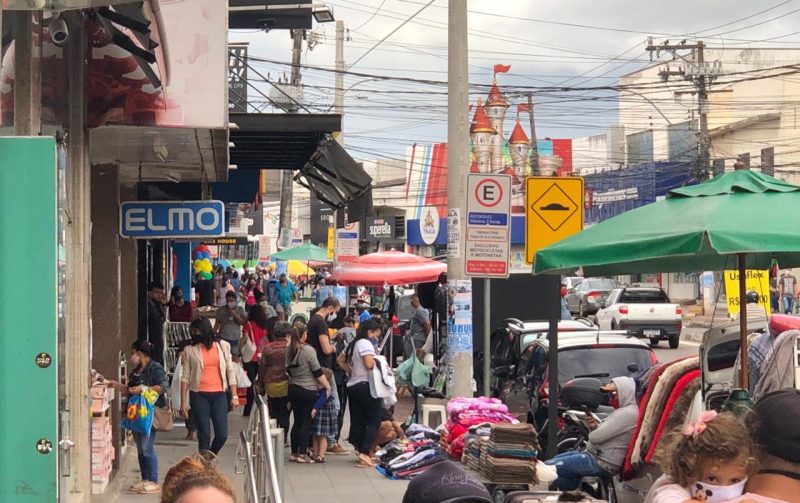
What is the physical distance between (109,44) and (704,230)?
14.7ft

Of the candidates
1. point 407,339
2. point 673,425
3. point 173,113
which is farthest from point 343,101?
point 673,425

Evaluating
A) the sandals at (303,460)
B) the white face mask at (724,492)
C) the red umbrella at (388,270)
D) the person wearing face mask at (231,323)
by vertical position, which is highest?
the red umbrella at (388,270)

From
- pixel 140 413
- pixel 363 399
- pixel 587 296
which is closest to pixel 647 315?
pixel 587 296

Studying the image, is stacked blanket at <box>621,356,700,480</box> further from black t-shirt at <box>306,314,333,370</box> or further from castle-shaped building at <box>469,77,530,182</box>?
castle-shaped building at <box>469,77,530,182</box>

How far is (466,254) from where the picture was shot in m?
11.9

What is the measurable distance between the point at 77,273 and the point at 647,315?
27.1 meters

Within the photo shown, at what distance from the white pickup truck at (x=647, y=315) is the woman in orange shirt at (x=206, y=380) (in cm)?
2181

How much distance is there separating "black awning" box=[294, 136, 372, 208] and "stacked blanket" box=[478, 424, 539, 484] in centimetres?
671

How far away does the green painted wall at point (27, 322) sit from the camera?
19.5 ft

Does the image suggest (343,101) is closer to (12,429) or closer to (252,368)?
(252,368)

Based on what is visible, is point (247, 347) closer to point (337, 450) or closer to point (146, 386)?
point (337, 450)

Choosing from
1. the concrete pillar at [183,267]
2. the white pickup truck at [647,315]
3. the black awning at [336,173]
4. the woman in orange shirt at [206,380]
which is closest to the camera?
the woman in orange shirt at [206,380]

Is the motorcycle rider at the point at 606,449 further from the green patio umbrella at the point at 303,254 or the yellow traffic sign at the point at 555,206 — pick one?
the green patio umbrella at the point at 303,254

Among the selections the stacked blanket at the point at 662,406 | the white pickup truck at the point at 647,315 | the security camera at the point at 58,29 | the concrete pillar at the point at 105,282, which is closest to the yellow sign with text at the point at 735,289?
the white pickup truck at the point at 647,315
